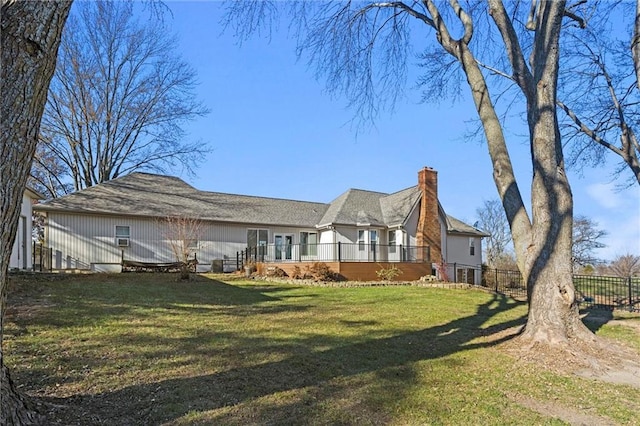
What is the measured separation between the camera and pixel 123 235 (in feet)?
66.3

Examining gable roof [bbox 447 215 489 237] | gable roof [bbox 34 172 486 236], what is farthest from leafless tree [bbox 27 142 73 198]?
gable roof [bbox 447 215 489 237]

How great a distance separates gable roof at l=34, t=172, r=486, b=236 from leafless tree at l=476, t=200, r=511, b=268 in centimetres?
1519

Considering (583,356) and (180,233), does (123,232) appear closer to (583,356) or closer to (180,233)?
(180,233)

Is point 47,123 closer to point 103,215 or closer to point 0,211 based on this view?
point 103,215

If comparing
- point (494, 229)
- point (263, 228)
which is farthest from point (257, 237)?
point (494, 229)

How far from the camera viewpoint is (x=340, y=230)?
76.0 ft

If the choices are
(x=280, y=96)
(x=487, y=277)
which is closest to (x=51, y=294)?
(x=280, y=96)

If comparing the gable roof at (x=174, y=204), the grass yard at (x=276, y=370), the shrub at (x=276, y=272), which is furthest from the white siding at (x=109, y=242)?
the grass yard at (x=276, y=370)

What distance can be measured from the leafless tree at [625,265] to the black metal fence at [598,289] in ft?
26.7

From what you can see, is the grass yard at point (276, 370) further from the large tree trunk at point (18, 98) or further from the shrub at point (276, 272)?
the shrub at point (276, 272)

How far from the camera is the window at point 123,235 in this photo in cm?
2003

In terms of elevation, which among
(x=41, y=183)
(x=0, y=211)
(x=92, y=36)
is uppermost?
(x=92, y=36)

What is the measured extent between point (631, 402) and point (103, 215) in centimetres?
2118

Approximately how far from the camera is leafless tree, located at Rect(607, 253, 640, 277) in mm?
25831
